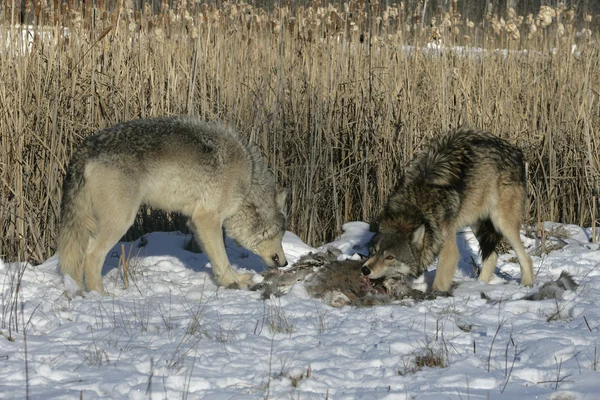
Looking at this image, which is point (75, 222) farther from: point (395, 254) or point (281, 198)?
point (395, 254)

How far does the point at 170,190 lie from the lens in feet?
17.1

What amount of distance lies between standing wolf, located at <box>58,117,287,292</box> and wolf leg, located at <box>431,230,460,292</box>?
53.1 inches

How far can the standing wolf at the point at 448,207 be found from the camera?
17.0 ft

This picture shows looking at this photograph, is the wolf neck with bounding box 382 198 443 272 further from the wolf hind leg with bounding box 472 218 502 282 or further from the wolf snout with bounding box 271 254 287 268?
the wolf snout with bounding box 271 254 287 268

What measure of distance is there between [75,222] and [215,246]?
1098mm

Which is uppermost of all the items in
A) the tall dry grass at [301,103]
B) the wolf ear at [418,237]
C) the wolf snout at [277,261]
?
the tall dry grass at [301,103]

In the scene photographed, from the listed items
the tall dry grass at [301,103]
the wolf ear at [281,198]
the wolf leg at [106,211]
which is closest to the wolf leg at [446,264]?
the wolf ear at [281,198]

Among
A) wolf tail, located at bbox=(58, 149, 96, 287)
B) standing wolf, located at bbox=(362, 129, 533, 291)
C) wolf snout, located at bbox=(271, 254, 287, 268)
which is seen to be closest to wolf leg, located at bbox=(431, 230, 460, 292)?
standing wolf, located at bbox=(362, 129, 533, 291)

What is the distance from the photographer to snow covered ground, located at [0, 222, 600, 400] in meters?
3.12

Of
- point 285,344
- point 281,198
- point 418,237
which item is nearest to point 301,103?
point 281,198

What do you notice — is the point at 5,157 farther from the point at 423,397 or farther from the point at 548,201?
the point at 548,201

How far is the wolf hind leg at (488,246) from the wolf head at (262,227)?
1.66m

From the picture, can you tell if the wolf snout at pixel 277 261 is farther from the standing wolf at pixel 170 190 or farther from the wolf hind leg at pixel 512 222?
the wolf hind leg at pixel 512 222

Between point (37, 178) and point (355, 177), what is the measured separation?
3077 mm
